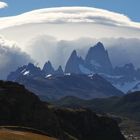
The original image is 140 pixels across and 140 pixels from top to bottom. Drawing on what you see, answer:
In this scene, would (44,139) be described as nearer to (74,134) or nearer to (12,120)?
(12,120)

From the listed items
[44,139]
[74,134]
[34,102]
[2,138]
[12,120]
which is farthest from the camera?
[74,134]

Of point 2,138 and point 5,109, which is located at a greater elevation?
point 5,109

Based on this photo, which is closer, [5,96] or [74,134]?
[5,96]

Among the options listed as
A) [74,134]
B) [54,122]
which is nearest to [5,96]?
[54,122]

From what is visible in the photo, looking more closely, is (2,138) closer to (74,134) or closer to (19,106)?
(19,106)

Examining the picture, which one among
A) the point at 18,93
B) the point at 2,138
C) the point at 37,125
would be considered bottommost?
the point at 2,138

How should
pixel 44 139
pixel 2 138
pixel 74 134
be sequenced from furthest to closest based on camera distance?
1. pixel 74 134
2. pixel 44 139
3. pixel 2 138

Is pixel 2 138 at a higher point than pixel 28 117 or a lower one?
lower

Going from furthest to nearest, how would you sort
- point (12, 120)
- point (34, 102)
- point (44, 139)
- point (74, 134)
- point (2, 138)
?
1. point (74, 134)
2. point (34, 102)
3. point (12, 120)
4. point (44, 139)
5. point (2, 138)

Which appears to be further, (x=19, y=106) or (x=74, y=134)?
(x=74, y=134)

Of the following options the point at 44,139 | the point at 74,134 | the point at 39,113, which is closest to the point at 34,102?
the point at 39,113
